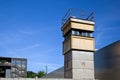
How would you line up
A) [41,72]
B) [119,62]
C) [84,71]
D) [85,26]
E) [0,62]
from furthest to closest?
[41,72], [0,62], [85,26], [84,71], [119,62]

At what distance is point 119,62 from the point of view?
15.5 metres

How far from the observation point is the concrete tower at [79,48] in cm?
1661

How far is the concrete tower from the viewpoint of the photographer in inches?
654

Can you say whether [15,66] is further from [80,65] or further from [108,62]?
[108,62]

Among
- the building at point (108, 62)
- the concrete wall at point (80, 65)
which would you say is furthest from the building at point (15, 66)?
the concrete wall at point (80, 65)

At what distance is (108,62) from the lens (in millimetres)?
17141

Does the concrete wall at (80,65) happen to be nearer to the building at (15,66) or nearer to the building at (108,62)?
the building at (108,62)

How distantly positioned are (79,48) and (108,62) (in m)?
2.51

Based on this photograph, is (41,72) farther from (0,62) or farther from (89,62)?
(89,62)

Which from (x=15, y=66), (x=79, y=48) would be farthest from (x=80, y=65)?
(x=15, y=66)

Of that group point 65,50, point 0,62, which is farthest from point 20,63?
point 65,50

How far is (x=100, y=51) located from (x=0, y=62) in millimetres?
45653

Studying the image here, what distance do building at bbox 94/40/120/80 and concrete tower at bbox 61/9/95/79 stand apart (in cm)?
122

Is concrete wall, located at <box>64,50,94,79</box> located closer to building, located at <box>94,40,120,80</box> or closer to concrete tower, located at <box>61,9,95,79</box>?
concrete tower, located at <box>61,9,95,79</box>
